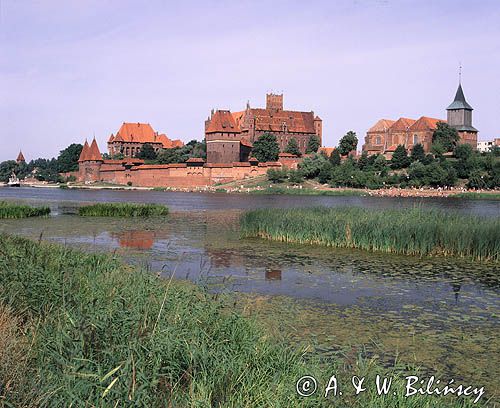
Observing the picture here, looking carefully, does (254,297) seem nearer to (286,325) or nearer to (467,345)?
(286,325)

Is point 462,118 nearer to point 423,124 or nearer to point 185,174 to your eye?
point 423,124

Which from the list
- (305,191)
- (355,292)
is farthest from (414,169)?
(355,292)

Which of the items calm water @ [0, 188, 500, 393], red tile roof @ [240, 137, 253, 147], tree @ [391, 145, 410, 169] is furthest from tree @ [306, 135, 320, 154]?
calm water @ [0, 188, 500, 393]

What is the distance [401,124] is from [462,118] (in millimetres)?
9278

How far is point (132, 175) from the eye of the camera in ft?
265

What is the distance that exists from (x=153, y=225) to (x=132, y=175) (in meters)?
61.9

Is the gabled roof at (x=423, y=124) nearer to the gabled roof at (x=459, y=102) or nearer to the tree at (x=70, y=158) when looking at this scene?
the gabled roof at (x=459, y=102)

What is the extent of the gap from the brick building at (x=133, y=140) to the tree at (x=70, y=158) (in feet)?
18.9

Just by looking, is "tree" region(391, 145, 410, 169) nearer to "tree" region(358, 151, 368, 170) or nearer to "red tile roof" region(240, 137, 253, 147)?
"tree" region(358, 151, 368, 170)

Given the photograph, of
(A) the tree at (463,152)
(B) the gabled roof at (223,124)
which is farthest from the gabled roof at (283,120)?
(A) the tree at (463,152)

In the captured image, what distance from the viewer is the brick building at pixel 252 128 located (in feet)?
252

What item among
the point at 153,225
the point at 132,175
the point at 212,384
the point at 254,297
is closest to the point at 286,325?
the point at 254,297

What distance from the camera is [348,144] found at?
77438 mm

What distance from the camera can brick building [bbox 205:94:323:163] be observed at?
76.7m
